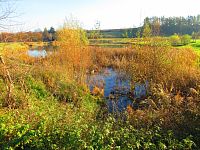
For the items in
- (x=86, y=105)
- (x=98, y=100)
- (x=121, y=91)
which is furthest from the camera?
(x=121, y=91)

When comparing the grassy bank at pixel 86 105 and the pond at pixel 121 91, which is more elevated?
the grassy bank at pixel 86 105

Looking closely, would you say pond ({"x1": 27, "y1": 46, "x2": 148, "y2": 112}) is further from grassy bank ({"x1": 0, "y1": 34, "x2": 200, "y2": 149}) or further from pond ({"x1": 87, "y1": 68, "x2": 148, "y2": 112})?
grassy bank ({"x1": 0, "y1": 34, "x2": 200, "y2": 149})

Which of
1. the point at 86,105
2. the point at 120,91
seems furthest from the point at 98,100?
the point at 120,91

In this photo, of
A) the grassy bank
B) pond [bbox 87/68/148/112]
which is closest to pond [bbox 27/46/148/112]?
pond [bbox 87/68/148/112]

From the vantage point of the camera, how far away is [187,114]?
6777 millimetres

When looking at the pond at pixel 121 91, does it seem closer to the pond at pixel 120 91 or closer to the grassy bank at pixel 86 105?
the pond at pixel 120 91

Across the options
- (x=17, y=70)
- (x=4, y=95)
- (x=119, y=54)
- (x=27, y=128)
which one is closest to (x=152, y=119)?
(x=27, y=128)

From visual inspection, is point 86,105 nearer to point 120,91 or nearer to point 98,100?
point 98,100

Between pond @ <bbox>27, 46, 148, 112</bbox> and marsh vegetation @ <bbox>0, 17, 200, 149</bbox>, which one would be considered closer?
marsh vegetation @ <bbox>0, 17, 200, 149</bbox>

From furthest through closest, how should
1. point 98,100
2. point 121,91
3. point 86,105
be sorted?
point 121,91 < point 98,100 < point 86,105

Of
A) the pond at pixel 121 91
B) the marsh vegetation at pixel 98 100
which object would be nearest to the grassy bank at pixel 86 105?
the marsh vegetation at pixel 98 100

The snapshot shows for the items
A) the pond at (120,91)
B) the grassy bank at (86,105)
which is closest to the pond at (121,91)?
the pond at (120,91)

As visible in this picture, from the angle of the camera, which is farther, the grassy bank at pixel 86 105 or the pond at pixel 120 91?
the pond at pixel 120 91

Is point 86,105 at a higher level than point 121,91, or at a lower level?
higher
